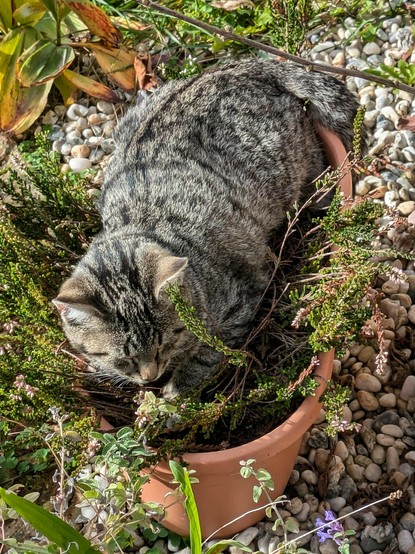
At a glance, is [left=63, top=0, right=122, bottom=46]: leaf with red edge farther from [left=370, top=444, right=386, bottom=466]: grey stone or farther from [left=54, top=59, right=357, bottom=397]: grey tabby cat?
[left=370, top=444, right=386, bottom=466]: grey stone

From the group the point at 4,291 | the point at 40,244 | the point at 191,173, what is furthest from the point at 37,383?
the point at 191,173

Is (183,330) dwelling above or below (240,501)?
above

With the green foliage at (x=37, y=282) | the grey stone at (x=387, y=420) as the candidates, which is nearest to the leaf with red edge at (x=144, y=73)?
the green foliage at (x=37, y=282)

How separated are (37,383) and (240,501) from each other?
0.76m

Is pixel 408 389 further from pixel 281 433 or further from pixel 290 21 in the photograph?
pixel 290 21

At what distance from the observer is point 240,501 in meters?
2.33

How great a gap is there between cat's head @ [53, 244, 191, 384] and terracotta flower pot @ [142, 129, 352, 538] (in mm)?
323

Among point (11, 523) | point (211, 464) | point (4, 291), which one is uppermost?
point (4, 291)

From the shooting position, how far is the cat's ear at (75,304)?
77.8 inches

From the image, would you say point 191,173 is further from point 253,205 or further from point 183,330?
point 183,330

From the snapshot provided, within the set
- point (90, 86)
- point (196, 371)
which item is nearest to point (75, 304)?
point (196, 371)

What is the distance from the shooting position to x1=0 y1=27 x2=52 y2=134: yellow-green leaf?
3.42m

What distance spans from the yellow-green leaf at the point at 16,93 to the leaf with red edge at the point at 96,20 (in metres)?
0.37

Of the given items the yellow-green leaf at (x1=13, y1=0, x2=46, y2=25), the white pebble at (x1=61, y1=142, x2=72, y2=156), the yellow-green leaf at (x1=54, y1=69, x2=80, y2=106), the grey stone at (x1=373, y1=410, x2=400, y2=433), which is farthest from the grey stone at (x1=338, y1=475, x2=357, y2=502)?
the yellow-green leaf at (x1=13, y1=0, x2=46, y2=25)
